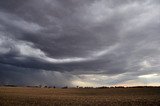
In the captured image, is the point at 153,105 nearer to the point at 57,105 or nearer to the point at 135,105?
the point at 135,105

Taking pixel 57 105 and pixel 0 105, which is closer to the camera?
pixel 0 105

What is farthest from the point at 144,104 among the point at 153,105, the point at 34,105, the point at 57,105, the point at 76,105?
the point at 34,105

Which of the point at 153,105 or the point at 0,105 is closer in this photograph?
the point at 0,105

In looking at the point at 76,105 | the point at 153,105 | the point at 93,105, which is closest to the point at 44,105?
the point at 76,105

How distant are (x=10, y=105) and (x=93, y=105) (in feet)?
44.0

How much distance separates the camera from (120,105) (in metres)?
40.0

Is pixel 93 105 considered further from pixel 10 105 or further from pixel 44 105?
pixel 10 105

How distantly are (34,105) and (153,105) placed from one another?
19783 millimetres

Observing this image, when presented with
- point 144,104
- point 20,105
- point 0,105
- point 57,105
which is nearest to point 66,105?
point 57,105

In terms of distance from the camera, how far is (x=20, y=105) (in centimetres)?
3775

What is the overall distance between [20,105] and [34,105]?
7.21ft

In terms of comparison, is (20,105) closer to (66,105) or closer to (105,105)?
(66,105)

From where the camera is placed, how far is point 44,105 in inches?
1526

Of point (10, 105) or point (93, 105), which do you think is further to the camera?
point (93, 105)
